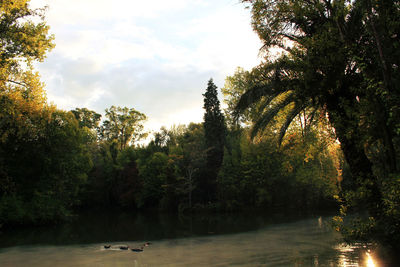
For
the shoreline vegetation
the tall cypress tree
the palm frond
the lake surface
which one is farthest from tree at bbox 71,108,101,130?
the palm frond

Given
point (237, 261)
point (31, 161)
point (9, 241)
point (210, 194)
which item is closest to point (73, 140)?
point (31, 161)

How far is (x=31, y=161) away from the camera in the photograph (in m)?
27.2

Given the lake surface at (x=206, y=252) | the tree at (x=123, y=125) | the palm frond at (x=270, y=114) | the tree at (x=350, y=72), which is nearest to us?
the tree at (x=350, y=72)

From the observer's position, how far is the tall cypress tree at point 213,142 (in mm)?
41031

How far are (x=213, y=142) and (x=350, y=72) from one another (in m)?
33.1

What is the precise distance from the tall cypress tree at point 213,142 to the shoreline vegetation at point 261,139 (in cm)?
13

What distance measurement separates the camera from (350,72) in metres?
8.41

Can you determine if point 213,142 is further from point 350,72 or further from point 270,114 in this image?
point 350,72

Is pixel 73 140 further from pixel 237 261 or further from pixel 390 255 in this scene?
pixel 390 255

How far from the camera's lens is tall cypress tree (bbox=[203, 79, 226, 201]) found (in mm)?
41031

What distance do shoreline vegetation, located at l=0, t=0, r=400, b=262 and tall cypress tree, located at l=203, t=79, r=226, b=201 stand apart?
0.13 m

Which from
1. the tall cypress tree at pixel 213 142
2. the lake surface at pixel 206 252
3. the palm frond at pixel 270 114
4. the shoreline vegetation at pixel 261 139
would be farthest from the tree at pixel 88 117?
the palm frond at pixel 270 114

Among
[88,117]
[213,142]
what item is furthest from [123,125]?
[213,142]

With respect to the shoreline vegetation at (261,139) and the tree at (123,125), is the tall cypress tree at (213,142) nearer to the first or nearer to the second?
the shoreline vegetation at (261,139)
